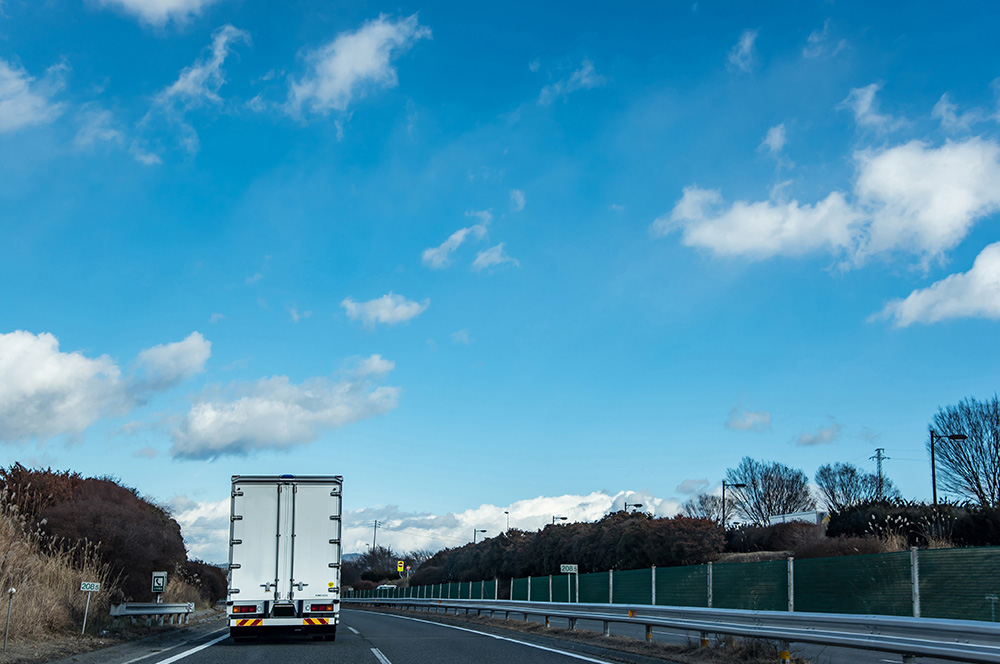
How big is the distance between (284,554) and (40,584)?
4.80 meters

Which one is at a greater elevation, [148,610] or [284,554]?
[284,554]

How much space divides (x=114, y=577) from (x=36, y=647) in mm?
10651

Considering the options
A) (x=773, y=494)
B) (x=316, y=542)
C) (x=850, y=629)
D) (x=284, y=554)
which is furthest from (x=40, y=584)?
(x=773, y=494)

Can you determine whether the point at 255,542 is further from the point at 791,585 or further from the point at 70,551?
the point at 791,585

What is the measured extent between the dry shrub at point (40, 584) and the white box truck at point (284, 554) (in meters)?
3.28

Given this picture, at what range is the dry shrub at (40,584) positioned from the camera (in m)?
15.5

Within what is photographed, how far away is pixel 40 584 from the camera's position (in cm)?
1711

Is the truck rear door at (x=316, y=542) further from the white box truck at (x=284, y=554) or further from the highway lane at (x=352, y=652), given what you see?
the highway lane at (x=352, y=652)

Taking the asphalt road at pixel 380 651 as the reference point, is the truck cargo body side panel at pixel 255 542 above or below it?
above

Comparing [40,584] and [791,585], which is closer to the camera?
[40,584]

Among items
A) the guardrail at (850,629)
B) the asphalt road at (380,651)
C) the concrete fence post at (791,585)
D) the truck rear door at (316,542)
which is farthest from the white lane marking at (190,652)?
the concrete fence post at (791,585)

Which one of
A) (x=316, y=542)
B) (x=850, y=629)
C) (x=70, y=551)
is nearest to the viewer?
(x=850, y=629)

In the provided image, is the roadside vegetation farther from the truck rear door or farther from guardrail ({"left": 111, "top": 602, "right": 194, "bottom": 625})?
the truck rear door

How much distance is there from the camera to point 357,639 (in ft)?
63.4
